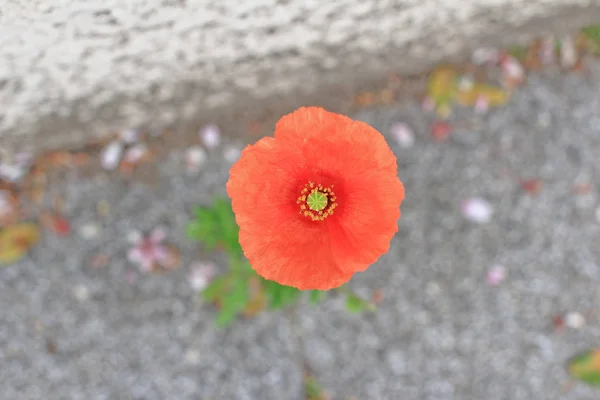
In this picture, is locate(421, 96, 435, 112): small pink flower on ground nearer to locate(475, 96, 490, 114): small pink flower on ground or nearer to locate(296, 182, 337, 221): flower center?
locate(475, 96, 490, 114): small pink flower on ground

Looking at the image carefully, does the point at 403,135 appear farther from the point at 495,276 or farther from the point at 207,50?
the point at 207,50

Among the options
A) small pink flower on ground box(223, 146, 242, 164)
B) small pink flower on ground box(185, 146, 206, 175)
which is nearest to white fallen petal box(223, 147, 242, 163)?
small pink flower on ground box(223, 146, 242, 164)

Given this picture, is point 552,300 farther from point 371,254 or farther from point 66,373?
point 66,373

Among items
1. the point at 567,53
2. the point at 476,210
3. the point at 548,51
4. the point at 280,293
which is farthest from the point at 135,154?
the point at 567,53

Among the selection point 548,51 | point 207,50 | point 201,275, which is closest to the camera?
point 207,50

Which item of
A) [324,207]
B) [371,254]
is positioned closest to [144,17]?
[324,207]
